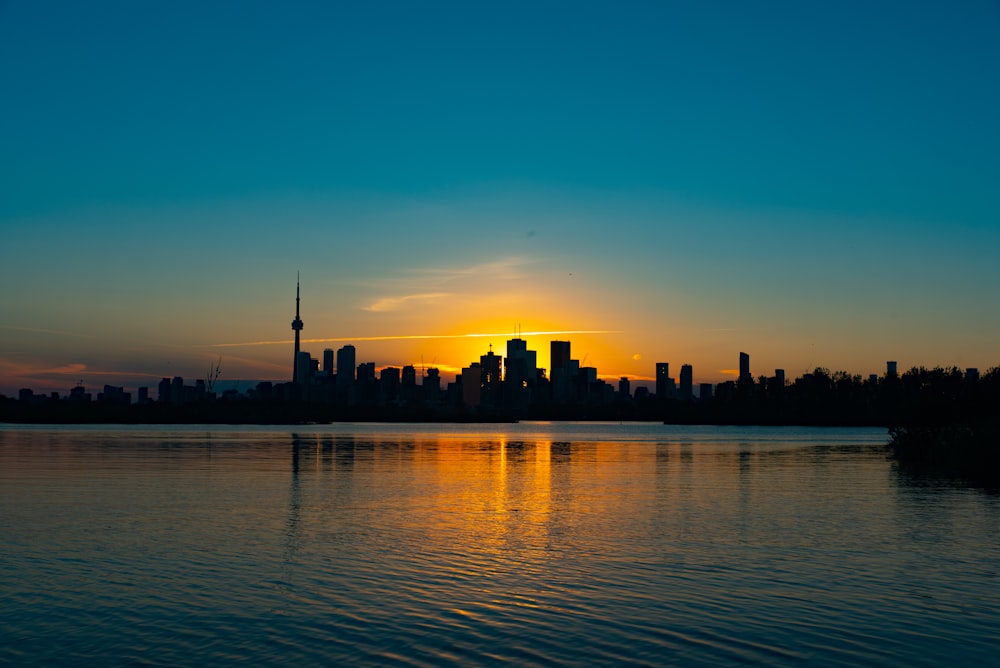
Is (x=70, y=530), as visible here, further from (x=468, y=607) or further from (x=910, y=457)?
(x=910, y=457)

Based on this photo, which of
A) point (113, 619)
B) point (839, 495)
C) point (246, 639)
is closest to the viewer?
point (246, 639)

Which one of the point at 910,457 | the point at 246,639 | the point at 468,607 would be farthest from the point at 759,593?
the point at 910,457

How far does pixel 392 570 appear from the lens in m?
31.5

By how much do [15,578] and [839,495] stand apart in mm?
49202

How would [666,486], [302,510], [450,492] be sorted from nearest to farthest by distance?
[302,510] → [450,492] → [666,486]

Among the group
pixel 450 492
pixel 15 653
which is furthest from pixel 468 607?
pixel 450 492

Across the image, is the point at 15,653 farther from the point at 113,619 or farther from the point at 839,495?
the point at 839,495

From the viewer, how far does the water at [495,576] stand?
2167cm

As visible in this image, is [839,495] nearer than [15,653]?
No

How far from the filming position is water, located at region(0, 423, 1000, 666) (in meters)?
21.7

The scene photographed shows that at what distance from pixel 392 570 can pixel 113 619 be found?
987cm

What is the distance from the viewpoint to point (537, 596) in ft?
89.5

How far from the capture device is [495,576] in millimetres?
30484

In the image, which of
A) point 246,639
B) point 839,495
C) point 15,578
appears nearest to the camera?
point 246,639
